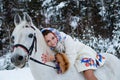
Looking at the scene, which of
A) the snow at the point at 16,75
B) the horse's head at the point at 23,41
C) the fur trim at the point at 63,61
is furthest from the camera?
the snow at the point at 16,75

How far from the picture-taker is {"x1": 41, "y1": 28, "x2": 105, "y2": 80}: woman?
3.62 meters

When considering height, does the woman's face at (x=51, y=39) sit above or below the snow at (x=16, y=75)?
above

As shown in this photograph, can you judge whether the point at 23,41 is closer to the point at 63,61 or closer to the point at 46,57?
the point at 46,57

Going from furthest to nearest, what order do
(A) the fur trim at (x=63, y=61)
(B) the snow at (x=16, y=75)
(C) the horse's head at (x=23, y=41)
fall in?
(B) the snow at (x=16, y=75) < (A) the fur trim at (x=63, y=61) < (C) the horse's head at (x=23, y=41)

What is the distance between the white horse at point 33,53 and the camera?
10.8ft

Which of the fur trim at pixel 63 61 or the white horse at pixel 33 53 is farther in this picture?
the fur trim at pixel 63 61

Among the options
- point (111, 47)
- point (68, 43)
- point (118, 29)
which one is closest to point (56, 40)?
point (68, 43)

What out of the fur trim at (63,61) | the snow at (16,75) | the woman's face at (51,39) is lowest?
the snow at (16,75)

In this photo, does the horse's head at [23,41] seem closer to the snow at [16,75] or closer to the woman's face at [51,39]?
the woman's face at [51,39]

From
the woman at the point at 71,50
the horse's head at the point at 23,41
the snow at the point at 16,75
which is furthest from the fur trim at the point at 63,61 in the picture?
the snow at the point at 16,75

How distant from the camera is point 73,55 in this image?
3637mm

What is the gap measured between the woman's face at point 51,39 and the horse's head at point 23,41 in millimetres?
179

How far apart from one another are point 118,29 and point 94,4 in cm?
271

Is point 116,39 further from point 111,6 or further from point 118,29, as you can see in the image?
point 111,6
